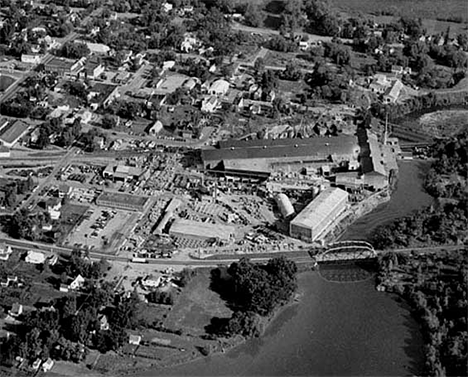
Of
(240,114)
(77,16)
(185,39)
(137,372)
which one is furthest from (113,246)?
(77,16)

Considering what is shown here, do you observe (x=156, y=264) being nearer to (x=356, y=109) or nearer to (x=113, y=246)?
(x=113, y=246)

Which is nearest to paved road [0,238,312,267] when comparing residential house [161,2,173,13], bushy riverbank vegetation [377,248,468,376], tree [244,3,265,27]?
Result: bushy riverbank vegetation [377,248,468,376]

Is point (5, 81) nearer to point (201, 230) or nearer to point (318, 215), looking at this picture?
point (201, 230)

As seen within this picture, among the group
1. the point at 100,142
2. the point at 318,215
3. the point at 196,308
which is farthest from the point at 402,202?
the point at 100,142

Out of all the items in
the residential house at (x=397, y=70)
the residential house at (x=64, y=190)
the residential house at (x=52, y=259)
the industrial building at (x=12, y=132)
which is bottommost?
the industrial building at (x=12, y=132)

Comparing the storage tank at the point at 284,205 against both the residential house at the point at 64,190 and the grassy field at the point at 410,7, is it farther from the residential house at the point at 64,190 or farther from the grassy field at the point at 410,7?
the grassy field at the point at 410,7

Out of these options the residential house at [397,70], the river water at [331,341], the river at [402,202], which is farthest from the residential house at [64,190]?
the residential house at [397,70]
